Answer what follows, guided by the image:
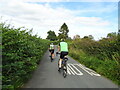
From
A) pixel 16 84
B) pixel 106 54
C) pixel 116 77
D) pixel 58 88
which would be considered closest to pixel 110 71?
pixel 116 77

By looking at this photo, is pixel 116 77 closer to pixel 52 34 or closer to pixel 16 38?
pixel 16 38

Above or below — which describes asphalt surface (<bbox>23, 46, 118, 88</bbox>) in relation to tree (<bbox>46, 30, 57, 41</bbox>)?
below

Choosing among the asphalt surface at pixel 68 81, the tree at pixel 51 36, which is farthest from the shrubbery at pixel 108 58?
the tree at pixel 51 36

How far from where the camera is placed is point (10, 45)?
456 cm

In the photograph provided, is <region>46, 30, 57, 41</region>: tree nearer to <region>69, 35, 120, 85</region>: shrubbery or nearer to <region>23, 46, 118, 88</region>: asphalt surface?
<region>69, 35, 120, 85</region>: shrubbery

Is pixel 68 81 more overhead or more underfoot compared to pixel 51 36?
more underfoot

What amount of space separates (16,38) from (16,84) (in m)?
1.64

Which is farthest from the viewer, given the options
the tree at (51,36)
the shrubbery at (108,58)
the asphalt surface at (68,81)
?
the tree at (51,36)

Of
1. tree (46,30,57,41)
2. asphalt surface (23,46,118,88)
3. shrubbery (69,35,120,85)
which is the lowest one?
asphalt surface (23,46,118,88)

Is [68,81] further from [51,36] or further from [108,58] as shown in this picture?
[51,36]

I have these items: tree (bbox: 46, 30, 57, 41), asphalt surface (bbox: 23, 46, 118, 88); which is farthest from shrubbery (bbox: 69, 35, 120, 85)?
tree (bbox: 46, 30, 57, 41)

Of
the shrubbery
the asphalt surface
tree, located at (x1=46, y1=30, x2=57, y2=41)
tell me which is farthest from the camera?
tree, located at (x1=46, y1=30, x2=57, y2=41)

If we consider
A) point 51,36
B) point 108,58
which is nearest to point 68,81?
point 108,58

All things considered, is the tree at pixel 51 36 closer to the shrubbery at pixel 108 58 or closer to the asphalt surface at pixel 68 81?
the shrubbery at pixel 108 58
